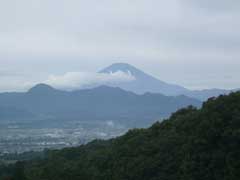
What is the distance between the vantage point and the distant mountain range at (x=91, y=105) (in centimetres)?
11382

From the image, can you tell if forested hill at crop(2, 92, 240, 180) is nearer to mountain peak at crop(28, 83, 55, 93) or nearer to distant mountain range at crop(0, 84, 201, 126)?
distant mountain range at crop(0, 84, 201, 126)

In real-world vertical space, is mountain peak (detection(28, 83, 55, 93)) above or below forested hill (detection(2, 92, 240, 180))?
above

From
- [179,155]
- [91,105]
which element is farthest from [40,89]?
[179,155]

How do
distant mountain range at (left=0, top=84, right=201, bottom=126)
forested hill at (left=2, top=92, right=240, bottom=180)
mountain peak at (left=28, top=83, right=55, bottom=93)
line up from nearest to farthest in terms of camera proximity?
forested hill at (left=2, top=92, right=240, bottom=180)
distant mountain range at (left=0, top=84, right=201, bottom=126)
mountain peak at (left=28, top=83, right=55, bottom=93)

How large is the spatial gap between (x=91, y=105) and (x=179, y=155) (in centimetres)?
10613

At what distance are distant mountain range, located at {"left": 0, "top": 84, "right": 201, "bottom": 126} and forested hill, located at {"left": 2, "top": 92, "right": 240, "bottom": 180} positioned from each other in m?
72.0

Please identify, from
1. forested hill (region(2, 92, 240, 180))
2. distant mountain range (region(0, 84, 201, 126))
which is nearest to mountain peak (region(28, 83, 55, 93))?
distant mountain range (region(0, 84, 201, 126))

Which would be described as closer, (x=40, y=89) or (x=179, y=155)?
(x=179, y=155)

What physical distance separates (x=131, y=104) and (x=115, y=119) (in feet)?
52.2

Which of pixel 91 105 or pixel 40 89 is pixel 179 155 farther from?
pixel 40 89

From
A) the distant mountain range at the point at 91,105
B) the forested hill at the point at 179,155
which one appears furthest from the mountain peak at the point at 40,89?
the forested hill at the point at 179,155

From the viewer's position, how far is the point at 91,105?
12962cm

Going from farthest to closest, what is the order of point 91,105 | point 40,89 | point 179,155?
1. point 40,89
2. point 91,105
3. point 179,155

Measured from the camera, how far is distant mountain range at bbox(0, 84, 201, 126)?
114 metres
